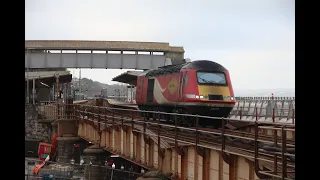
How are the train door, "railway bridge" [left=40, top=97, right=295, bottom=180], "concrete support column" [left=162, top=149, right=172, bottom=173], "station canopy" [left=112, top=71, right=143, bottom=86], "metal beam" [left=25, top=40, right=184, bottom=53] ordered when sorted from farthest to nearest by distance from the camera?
"metal beam" [left=25, top=40, right=184, bottom=53] → "station canopy" [left=112, top=71, right=143, bottom=86] → the train door → "concrete support column" [left=162, top=149, right=172, bottom=173] → "railway bridge" [left=40, top=97, right=295, bottom=180]

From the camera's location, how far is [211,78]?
1694cm

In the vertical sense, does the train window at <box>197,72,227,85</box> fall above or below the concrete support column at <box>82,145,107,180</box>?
above

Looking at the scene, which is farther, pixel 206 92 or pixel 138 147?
pixel 206 92

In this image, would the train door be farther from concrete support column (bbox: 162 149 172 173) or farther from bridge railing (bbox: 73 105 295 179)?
concrete support column (bbox: 162 149 172 173)

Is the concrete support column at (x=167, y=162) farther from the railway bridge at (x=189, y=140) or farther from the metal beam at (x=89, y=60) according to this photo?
the metal beam at (x=89, y=60)

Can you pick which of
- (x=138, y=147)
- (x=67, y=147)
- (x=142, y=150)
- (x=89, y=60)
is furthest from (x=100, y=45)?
(x=142, y=150)

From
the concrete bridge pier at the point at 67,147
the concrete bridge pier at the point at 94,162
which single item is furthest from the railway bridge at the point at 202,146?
the concrete bridge pier at the point at 67,147

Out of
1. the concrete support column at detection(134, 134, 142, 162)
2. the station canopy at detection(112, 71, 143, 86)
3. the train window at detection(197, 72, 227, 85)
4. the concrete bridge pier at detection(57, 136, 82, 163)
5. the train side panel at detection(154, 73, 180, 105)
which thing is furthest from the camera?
the station canopy at detection(112, 71, 143, 86)

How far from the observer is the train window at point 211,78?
55.0 ft

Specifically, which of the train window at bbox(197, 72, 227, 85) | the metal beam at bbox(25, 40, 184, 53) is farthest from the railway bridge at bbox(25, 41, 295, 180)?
the metal beam at bbox(25, 40, 184, 53)

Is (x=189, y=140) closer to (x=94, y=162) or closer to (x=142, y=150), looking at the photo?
(x=142, y=150)

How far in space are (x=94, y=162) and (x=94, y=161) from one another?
63 mm

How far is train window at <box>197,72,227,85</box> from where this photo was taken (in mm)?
16763

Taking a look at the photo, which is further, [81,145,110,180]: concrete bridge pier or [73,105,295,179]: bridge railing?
[81,145,110,180]: concrete bridge pier
